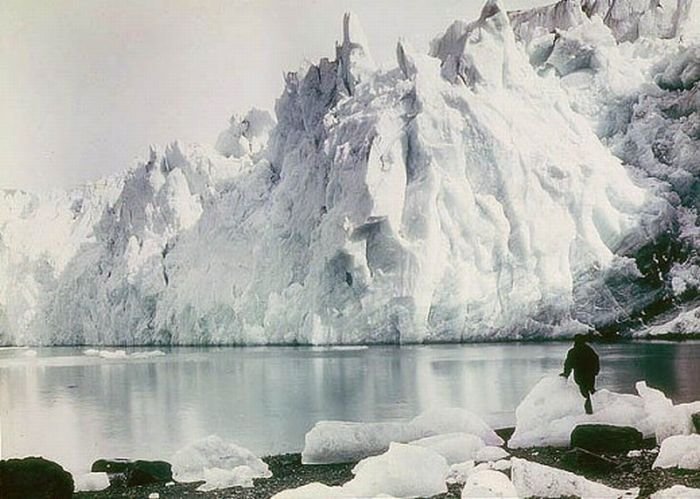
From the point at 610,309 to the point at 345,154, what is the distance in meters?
1.29

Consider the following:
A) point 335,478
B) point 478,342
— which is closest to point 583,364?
point 478,342

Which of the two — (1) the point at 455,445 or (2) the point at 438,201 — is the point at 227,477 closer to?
(1) the point at 455,445

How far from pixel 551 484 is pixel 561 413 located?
1.31 feet

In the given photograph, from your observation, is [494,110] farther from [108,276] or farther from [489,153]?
[108,276]

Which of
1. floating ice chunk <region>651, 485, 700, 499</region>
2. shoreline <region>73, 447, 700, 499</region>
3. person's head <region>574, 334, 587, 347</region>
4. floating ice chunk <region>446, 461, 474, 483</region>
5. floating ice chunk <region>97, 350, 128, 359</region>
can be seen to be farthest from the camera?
floating ice chunk <region>97, 350, 128, 359</region>

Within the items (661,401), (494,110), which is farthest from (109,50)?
(661,401)

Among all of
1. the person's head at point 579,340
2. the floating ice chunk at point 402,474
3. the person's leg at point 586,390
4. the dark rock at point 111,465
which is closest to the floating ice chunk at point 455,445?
the floating ice chunk at point 402,474

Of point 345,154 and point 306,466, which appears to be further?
point 345,154

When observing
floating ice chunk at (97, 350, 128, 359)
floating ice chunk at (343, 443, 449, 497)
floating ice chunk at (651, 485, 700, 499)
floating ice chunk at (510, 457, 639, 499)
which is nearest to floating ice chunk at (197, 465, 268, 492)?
floating ice chunk at (343, 443, 449, 497)

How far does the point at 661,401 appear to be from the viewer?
3.46 m

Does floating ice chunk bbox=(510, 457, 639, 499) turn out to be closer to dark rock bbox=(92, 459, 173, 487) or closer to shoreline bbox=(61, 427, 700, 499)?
shoreline bbox=(61, 427, 700, 499)

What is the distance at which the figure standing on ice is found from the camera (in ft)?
11.5

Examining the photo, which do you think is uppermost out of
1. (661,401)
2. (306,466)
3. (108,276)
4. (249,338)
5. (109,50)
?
(109,50)

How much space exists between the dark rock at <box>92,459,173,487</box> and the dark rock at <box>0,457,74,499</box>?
0.20 metres
